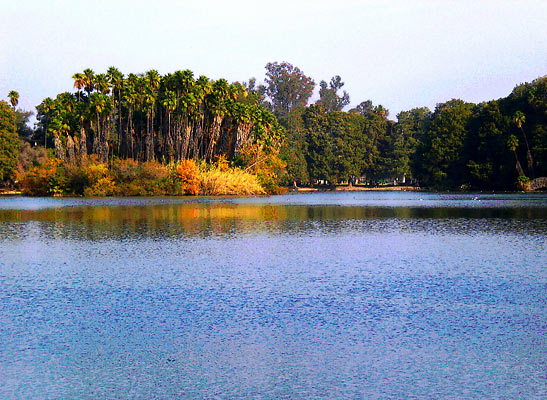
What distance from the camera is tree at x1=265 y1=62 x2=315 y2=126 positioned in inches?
7205

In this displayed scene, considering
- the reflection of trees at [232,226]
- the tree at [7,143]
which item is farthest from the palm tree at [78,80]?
the reflection of trees at [232,226]

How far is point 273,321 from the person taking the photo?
35.1 feet

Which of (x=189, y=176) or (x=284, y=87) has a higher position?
(x=284, y=87)

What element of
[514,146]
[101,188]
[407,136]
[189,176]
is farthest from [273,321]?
[407,136]

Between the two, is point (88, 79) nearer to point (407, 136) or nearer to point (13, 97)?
point (13, 97)

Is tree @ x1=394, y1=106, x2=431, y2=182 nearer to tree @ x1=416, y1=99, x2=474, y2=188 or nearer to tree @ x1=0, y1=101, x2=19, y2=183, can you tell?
tree @ x1=416, y1=99, x2=474, y2=188

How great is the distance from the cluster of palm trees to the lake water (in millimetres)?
64856

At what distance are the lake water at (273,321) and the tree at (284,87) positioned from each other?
16373 centimetres

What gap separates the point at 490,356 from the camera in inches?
336

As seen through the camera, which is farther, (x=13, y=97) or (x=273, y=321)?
(x=13, y=97)

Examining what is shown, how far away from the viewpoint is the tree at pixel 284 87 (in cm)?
18300

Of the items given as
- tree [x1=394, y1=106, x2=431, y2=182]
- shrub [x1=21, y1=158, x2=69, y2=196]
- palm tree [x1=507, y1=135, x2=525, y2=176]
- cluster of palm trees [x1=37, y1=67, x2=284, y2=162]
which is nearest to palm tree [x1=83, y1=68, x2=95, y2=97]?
cluster of palm trees [x1=37, y1=67, x2=284, y2=162]

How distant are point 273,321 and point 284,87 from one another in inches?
6905

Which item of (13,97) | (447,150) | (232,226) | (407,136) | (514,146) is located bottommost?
(232,226)
